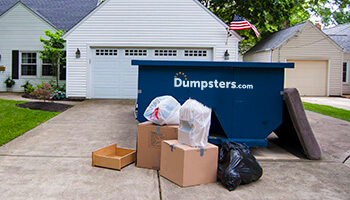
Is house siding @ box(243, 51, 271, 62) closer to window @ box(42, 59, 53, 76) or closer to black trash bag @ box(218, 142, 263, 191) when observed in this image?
window @ box(42, 59, 53, 76)

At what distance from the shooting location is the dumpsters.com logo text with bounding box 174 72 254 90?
521cm

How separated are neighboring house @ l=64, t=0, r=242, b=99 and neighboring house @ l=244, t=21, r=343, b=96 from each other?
6.17 meters

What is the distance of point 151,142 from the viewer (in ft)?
14.2

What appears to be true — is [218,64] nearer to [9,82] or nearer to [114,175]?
[114,175]

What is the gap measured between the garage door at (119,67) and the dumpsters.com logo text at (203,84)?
7189 millimetres

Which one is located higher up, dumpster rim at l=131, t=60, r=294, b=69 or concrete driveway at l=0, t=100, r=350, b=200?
dumpster rim at l=131, t=60, r=294, b=69

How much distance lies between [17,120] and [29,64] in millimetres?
8342

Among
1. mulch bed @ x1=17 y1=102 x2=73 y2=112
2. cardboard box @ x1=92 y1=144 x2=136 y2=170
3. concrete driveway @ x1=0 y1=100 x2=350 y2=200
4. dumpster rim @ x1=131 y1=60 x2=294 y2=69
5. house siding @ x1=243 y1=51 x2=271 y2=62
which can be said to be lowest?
concrete driveway @ x1=0 y1=100 x2=350 y2=200

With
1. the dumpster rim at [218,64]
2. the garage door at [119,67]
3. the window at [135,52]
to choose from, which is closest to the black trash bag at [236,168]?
the dumpster rim at [218,64]

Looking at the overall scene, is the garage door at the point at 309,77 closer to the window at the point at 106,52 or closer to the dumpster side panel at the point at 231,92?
the window at the point at 106,52

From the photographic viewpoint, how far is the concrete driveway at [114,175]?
11.4ft

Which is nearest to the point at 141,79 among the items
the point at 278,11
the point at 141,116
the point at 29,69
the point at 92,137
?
the point at 141,116

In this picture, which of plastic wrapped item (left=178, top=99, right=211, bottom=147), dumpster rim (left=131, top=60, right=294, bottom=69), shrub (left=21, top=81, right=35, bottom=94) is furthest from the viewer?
shrub (left=21, top=81, right=35, bottom=94)

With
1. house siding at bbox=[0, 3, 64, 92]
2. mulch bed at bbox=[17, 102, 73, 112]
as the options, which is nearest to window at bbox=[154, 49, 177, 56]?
mulch bed at bbox=[17, 102, 73, 112]
